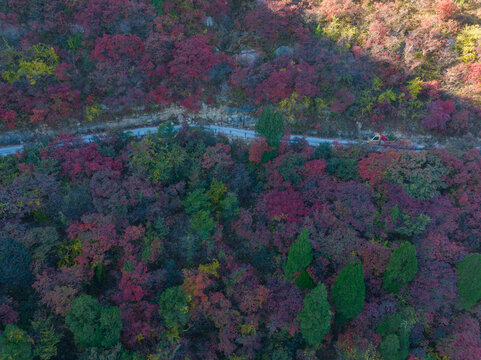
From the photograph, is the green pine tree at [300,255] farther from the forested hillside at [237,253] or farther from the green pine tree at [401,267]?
the green pine tree at [401,267]

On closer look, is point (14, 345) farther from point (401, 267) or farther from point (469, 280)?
point (469, 280)

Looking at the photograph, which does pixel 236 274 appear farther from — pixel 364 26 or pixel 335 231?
pixel 364 26

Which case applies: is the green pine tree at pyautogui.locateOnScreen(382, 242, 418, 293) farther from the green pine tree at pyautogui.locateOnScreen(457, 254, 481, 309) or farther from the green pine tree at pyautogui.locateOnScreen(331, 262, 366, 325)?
the green pine tree at pyautogui.locateOnScreen(457, 254, 481, 309)

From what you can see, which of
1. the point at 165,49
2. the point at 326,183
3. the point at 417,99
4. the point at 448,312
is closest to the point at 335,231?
the point at 326,183

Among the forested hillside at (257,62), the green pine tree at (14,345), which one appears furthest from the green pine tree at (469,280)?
the green pine tree at (14,345)

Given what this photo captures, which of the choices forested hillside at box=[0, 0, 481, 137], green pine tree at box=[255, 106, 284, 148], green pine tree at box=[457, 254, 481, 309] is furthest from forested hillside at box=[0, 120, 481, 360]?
forested hillside at box=[0, 0, 481, 137]

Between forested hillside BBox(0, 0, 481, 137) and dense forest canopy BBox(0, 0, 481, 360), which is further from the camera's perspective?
forested hillside BBox(0, 0, 481, 137)

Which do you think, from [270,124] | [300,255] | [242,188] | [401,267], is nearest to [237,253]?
[242,188]
